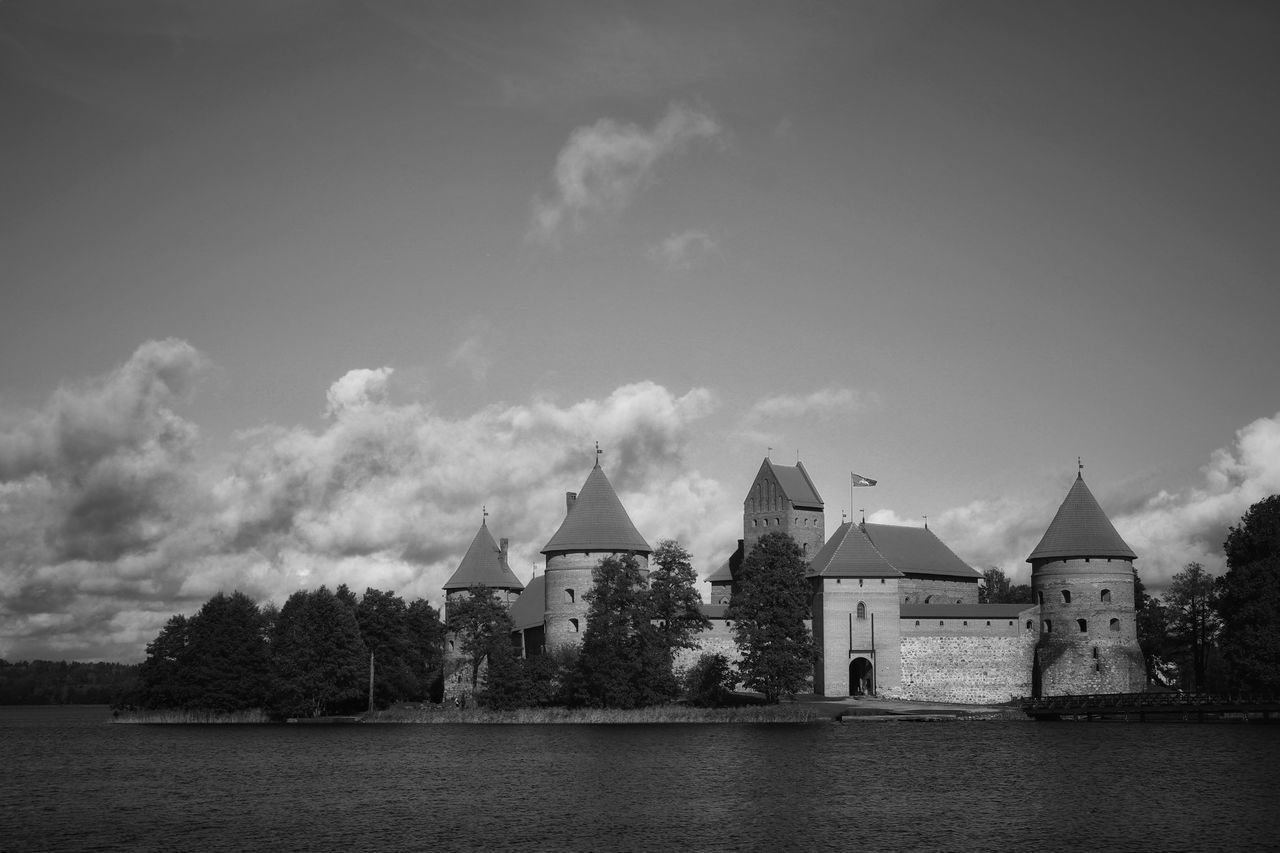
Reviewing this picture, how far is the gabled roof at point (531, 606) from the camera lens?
5077cm

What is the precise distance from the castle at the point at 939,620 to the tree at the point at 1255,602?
5098mm

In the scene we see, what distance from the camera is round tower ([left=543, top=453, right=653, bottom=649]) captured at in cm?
4634

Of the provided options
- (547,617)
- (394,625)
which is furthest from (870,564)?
(394,625)

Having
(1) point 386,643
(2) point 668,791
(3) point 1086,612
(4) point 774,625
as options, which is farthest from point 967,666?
(2) point 668,791

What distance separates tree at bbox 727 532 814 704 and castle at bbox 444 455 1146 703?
438 centimetres

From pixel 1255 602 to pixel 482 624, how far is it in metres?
24.8

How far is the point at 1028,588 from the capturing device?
224 ft

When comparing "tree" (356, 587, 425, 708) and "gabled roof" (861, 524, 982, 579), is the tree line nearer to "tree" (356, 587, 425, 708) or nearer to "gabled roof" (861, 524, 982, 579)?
"tree" (356, 587, 425, 708)

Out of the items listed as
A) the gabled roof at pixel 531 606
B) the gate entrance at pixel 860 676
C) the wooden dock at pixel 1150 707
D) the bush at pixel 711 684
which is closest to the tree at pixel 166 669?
the gabled roof at pixel 531 606

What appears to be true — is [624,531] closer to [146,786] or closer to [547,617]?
[547,617]

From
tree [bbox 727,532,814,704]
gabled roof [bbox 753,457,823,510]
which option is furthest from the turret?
tree [bbox 727,532,814,704]

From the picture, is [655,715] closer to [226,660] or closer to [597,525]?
[597,525]

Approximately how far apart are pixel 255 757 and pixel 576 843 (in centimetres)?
1644

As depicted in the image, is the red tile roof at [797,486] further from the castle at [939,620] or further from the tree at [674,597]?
the tree at [674,597]
